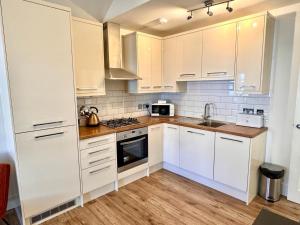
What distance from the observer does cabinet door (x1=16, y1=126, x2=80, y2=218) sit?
190 cm

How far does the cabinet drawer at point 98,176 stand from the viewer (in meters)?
2.37

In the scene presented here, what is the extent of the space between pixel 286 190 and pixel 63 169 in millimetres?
2781

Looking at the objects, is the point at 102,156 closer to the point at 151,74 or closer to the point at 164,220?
the point at 164,220

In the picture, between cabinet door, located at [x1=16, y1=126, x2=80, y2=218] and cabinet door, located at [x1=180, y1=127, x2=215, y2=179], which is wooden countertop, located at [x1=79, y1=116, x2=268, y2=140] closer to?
cabinet door, located at [x1=180, y1=127, x2=215, y2=179]

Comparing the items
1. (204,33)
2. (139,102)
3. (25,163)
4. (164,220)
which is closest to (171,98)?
(139,102)

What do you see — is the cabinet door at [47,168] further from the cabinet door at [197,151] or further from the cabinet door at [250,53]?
the cabinet door at [250,53]

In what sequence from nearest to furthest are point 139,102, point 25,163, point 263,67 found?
point 25,163
point 263,67
point 139,102

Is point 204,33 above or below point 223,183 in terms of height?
above

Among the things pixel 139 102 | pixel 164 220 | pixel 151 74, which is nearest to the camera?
pixel 164 220

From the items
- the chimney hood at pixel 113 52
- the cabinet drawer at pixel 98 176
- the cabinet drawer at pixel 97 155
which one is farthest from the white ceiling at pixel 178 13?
the cabinet drawer at pixel 98 176


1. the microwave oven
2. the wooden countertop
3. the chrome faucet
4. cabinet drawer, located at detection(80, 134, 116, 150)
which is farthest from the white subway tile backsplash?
cabinet drawer, located at detection(80, 134, 116, 150)

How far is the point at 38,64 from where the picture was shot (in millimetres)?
1885

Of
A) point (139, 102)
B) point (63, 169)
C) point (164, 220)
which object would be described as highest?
point (139, 102)

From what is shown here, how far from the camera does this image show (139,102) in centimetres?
358
